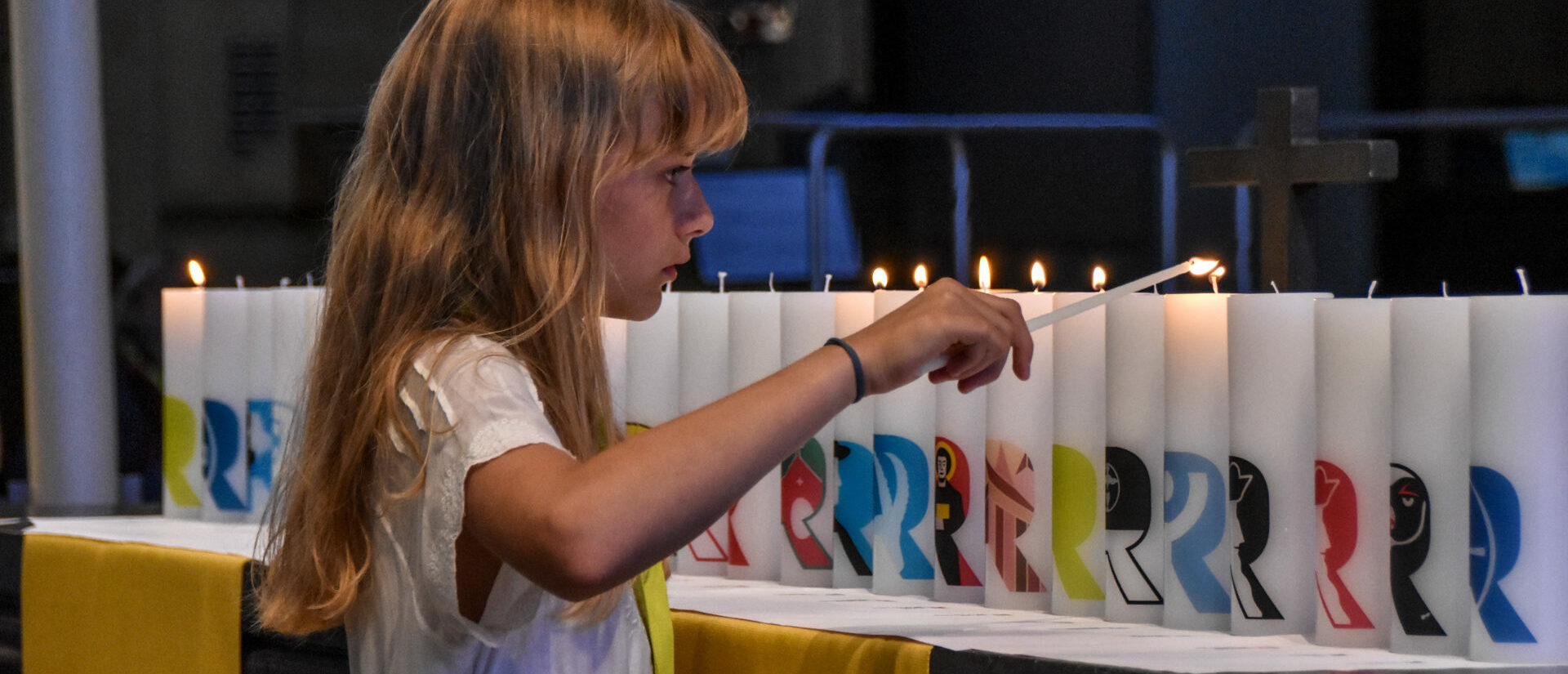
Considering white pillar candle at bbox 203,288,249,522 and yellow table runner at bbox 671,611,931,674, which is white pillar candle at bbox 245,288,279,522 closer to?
white pillar candle at bbox 203,288,249,522

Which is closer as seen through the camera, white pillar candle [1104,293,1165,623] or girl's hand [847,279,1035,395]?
girl's hand [847,279,1035,395]

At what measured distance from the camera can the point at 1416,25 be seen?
2928 mm

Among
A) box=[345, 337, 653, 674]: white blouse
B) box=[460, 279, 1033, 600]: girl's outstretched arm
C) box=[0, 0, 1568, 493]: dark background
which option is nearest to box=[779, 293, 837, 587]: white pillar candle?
box=[345, 337, 653, 674]: white blouse

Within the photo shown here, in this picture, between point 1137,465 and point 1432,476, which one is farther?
point 1137,465

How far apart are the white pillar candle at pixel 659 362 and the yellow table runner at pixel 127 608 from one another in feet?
1.01

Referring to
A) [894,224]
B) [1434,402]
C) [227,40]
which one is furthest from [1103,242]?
[1434,402]

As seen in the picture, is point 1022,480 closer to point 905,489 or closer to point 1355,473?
point 905,489

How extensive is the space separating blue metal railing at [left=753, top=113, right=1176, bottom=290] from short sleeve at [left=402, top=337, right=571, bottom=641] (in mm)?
1339

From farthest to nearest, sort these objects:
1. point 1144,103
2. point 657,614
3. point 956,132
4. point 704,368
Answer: point 1144,103
point 956,132
point 704,368
point 657,614

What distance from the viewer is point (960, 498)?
0.98m

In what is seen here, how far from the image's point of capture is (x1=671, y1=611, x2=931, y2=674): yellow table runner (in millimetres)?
822

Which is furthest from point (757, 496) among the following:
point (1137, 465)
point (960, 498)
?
point (1137, 465)

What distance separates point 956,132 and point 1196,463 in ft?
6.15

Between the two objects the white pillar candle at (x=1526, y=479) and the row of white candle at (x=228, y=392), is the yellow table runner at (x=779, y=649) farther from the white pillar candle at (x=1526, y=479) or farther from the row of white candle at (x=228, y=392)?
the row of white candle at (x=228, y=392)
